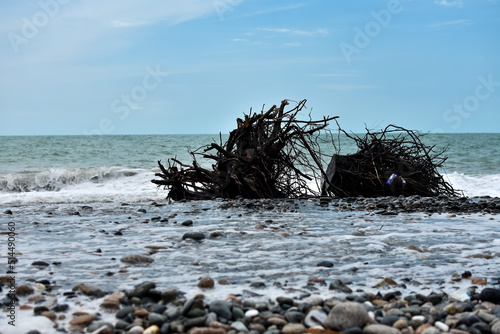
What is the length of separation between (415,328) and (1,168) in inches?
755

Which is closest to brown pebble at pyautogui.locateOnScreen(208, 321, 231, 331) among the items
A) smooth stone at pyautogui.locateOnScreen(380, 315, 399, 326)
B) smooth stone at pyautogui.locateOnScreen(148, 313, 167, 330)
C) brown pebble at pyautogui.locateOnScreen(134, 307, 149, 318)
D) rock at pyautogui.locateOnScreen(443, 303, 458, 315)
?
smooth stone at pyautogui.locateOnScreen(148, 313, 167, 330)

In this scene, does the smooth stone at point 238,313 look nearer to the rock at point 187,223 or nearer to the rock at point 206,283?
the rock at point 206,283

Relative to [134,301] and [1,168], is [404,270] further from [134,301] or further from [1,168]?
[1,168]

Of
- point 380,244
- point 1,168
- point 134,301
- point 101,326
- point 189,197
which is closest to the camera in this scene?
point 101,326

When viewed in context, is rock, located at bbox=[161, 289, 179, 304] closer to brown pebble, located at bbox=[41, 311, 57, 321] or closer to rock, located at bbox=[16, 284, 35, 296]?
brown pebble, located at bbox=[41, 311, 57, 321]

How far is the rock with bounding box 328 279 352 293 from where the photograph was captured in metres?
2.59

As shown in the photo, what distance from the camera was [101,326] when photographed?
206 cm

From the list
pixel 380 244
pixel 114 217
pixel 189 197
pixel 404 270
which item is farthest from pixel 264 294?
pixel 189 197

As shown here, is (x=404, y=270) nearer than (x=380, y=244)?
Yes

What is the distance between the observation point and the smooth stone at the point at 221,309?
2.18 meters

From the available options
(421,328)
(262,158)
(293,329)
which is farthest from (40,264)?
(262,158)

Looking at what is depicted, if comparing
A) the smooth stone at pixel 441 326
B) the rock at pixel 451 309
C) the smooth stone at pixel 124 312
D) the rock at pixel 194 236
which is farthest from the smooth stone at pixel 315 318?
the rock at pixel 194 236

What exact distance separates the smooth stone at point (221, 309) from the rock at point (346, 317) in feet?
1.60

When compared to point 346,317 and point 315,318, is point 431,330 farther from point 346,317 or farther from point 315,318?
point 315,318
